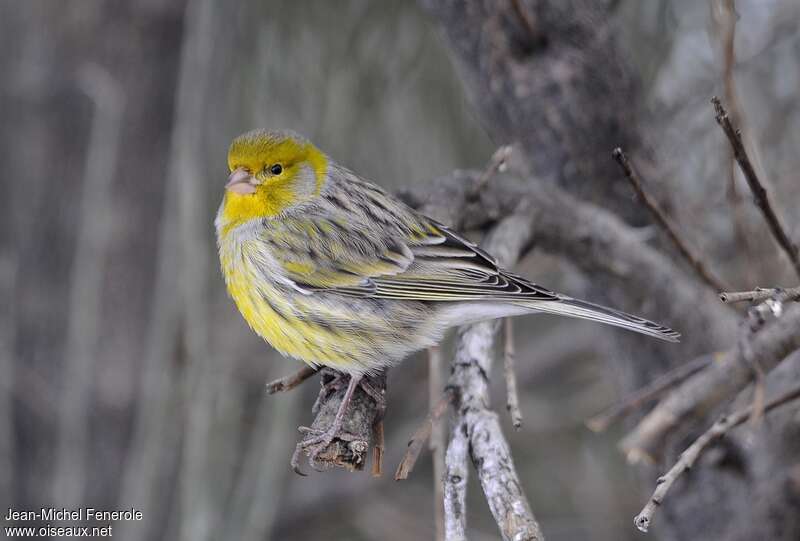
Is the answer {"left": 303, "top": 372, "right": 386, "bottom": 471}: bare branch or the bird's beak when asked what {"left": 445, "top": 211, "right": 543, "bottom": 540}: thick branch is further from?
the bird's beak

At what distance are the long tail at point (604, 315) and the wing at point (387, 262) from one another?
1.16 feet

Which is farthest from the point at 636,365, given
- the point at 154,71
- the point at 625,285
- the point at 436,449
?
the point at 154,71

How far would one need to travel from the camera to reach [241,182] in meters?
3.92

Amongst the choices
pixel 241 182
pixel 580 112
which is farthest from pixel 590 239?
pixel 241 182

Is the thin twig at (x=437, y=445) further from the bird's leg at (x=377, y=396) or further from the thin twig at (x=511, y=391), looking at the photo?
the thin twig at (x=511, y=391)

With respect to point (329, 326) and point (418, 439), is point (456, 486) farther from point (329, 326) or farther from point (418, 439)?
point (329, 326)

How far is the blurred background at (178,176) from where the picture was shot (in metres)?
5.28

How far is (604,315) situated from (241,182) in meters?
1.69

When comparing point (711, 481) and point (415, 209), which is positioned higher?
point (415, 209)

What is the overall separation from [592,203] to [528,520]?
236 centimetres

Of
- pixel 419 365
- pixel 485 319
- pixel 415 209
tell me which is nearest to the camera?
pixel 485 319

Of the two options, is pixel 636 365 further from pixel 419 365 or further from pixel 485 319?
pixel 419 365

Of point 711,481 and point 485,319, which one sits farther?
point 711,481

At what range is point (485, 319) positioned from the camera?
345 centimetres
